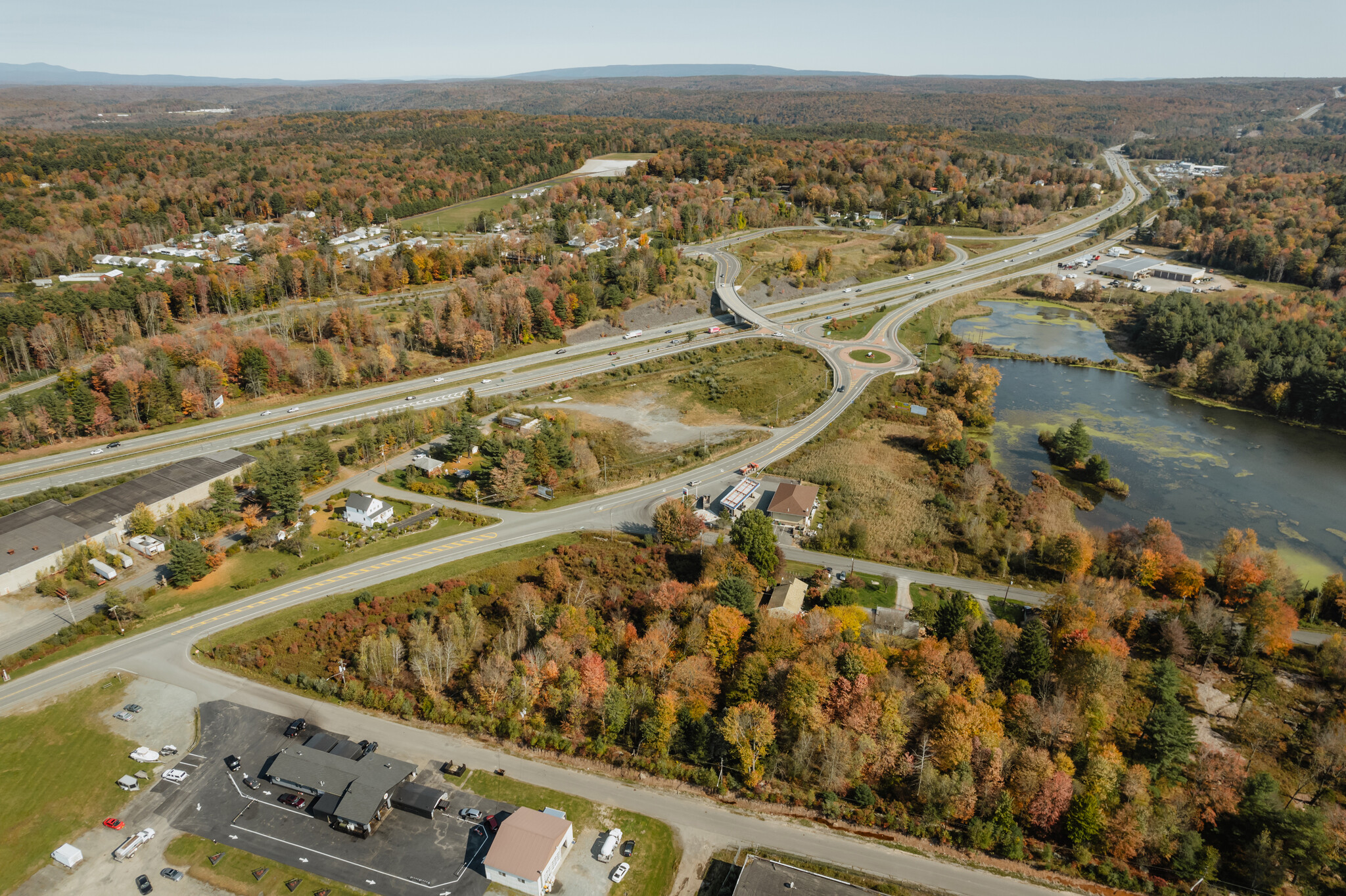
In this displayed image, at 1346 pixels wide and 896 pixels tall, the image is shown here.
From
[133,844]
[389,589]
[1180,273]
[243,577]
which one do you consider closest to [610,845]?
[133,844]

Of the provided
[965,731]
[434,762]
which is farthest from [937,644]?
[434,762]

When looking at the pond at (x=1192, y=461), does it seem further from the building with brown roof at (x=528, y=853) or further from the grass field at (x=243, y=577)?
the grass field at (x=243, y=577)

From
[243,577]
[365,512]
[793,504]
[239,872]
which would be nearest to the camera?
[239,872]

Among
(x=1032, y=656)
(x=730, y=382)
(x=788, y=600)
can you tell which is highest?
(x=730, y=382)

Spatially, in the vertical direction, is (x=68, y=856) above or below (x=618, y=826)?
above

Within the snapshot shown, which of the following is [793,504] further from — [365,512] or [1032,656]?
[365,512]
